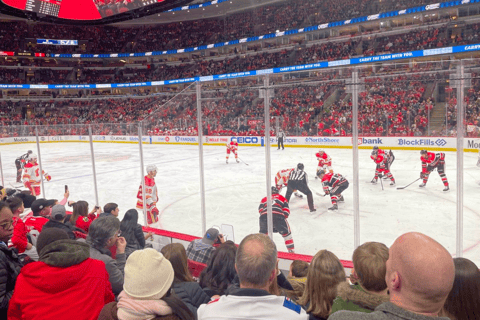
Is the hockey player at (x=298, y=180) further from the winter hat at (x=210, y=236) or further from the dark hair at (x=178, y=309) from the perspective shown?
the dark hair at (x=178, y=309)

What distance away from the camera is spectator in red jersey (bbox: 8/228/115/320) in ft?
6.46

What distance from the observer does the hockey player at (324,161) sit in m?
7.83

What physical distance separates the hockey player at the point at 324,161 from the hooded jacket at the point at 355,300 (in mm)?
5981

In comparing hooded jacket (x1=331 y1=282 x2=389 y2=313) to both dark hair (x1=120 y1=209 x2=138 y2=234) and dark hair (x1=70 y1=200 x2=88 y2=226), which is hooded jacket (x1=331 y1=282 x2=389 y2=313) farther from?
dark hair (x1=70 y1=200 x2=88 y2=226)

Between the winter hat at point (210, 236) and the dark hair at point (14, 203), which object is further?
the dark hair at point (14, 203)

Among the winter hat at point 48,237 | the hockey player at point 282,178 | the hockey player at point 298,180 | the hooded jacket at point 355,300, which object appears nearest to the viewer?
the hooded jacket at point 355,300

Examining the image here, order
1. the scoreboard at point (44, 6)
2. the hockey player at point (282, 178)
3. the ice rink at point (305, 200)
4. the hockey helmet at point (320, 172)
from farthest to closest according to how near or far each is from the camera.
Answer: the scoreboard at point (44, 6) → the hockey helmet at point (320, 172) → the hockey player at point (282, 178) → the ice rink at point (305, 200)

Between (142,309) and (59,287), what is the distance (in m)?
0.65

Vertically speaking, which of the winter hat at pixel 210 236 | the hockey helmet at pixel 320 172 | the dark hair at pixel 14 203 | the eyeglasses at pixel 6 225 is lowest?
the winter hat at pixel 210 236

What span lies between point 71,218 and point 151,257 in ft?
12.2

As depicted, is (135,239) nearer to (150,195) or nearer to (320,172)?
(150,195)

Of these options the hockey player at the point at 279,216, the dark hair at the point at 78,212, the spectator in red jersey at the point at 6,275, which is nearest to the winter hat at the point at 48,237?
the spectator in red jersey at the point at 6,275

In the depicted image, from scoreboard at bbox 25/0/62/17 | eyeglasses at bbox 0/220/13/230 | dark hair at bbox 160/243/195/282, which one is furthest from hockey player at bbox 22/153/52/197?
dark hair at bbox 160/243/195/282

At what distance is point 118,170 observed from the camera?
44.0ft
